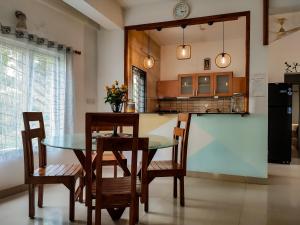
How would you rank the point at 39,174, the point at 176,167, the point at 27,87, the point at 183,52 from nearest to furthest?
the point at 39,174 < the point at 176,167 < the point at 27,87 < the point at 183,52

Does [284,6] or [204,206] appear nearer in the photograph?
[204,206]

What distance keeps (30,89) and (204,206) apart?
2.46m

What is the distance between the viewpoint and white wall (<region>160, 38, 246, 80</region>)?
18.9ft

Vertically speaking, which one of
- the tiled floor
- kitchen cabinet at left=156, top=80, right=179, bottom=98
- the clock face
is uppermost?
the clock face

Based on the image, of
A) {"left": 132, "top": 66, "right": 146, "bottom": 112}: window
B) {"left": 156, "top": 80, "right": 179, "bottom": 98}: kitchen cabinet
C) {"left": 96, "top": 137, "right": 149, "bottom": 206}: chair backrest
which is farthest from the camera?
{"left": 156, "top": 80, "right": 179, "bottom": 98}: kitchen cabinet

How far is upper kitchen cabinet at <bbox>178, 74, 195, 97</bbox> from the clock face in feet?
7.49

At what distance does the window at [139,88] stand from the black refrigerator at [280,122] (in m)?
2.61

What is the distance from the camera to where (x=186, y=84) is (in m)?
6.04

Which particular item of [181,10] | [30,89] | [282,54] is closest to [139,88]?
[181,10]

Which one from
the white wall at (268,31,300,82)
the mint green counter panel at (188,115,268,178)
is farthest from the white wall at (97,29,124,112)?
the white wall at (268,31,300,82)

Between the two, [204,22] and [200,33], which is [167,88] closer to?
[200,33]

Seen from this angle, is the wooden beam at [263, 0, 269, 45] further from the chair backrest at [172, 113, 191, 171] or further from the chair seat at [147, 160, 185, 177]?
the chair seat at [147, 160, 185, 177]

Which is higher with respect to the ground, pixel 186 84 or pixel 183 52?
pixel 183 52

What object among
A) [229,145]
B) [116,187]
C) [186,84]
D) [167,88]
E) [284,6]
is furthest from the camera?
[167,88]
